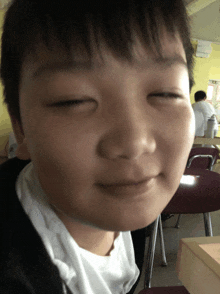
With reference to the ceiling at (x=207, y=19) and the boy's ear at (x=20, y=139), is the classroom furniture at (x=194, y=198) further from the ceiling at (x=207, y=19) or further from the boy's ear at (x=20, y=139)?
the ceiling at (x=207, y=19)

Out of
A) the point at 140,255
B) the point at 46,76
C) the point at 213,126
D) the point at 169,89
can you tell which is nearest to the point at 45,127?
the point at 46,76

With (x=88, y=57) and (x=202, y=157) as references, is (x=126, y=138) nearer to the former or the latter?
(x=88, y=57)

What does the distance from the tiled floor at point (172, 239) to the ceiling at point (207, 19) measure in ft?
7.55

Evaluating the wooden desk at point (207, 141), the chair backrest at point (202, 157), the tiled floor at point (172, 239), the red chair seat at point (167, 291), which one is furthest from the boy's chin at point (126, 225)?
the wooden desk at point (207, 141)

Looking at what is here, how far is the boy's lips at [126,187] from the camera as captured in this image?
10.9 inches

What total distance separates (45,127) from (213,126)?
8.02 ft

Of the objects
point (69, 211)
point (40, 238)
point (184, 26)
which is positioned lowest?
point (40, 238)

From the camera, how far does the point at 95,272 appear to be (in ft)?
1.63

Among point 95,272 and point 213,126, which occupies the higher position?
point 213,126

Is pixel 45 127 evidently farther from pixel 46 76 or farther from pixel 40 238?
pixel 40 238

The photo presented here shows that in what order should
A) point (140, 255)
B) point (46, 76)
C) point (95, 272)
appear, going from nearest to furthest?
point (46, 76) → point (95, 272) → point (140, 255)

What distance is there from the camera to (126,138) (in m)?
0.27

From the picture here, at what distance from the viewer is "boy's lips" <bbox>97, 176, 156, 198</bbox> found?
0.91ft

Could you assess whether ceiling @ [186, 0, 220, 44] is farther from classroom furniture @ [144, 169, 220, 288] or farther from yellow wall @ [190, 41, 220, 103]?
classroom furniture @ [144, 169, 220, 288]
